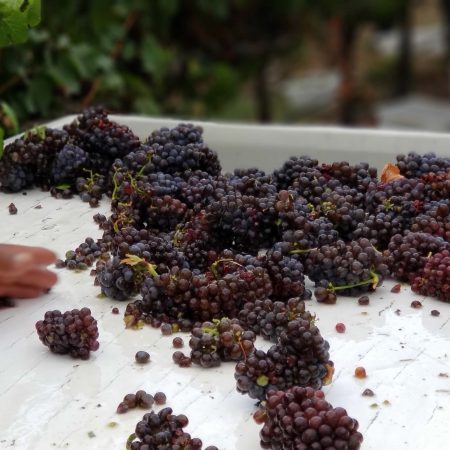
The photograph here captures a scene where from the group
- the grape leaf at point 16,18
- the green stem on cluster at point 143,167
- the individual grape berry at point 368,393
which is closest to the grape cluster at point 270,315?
the individual grape berry at point 368,393

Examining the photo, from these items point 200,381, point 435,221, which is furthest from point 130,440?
point 435,221

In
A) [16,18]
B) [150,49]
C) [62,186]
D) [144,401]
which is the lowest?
[150,49]

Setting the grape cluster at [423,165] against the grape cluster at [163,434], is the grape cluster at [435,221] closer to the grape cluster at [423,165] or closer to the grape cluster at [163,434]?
the grape cluster at [423,165]

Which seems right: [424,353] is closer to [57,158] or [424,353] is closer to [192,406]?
[192,406]

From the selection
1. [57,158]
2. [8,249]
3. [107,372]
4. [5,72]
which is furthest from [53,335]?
[5,72]

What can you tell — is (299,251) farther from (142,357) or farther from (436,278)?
(142,357)

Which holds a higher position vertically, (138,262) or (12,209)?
(138,262)

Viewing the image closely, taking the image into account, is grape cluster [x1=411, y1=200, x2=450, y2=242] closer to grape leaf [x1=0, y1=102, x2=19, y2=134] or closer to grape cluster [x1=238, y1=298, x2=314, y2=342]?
grape cluster [x1=238, y1=298, x2=314, y2=342]
